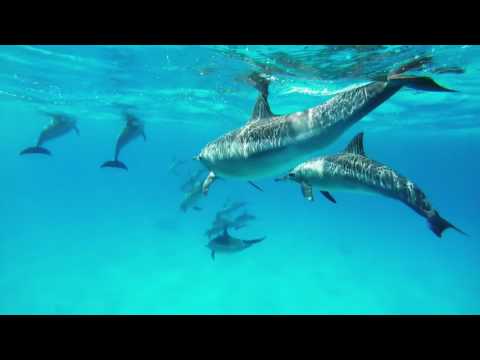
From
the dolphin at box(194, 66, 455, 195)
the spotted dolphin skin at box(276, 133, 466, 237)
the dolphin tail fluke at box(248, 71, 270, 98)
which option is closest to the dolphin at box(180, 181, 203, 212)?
the dolphin tail fluke at box(248, 71, 270, 98)

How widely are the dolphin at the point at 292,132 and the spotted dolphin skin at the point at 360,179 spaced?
1054mm

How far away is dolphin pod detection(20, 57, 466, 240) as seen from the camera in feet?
15.5

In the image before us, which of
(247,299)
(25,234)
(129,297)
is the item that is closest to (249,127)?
(247,299)

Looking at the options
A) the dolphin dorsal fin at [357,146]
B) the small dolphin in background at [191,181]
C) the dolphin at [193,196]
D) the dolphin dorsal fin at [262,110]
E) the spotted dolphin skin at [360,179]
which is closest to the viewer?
the spotted dolphin skin at [360,179]

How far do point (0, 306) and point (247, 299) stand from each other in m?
14.6

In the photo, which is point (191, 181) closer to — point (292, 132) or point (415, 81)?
point (292, 132)

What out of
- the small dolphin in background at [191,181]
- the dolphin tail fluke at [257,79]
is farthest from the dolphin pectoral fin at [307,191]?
the small dolphin in background at [191,181]

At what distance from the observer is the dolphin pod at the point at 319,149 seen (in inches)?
186

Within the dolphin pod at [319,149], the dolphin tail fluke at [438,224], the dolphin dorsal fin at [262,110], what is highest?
the dolphin dorsal fin at [262,110]

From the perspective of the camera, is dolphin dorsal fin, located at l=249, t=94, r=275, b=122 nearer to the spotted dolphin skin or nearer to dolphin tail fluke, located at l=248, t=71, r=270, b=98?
the spotted dolphin skin

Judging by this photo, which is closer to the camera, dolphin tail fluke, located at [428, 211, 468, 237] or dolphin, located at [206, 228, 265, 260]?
dolphin tail fluke, located at [428, 211, 468, 237]

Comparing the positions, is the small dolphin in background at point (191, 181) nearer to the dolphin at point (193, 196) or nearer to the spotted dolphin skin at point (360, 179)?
the dolphin at point (193, 196)

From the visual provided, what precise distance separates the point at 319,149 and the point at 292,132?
0.51 metres
